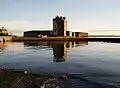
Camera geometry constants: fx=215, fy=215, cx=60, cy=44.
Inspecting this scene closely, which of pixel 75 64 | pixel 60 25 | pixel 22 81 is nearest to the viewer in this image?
pixel 22 81

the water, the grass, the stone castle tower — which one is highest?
the stone castle tower

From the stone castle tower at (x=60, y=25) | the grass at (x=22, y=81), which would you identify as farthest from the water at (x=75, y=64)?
the stone castle tower at (x=60, y=25)

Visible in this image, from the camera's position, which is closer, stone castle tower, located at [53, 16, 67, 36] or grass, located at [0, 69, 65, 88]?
grass, located at [0, 69, 65, 88]

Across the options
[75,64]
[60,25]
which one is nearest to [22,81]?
[75,64]

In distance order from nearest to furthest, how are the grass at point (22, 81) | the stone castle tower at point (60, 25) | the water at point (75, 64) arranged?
1. the grass at point (22, 81)
2. the water at point (75, 64)
3. the stone castle tower at point (60, 25)

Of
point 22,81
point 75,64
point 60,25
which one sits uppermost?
point 60,25

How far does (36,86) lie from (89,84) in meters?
3.57

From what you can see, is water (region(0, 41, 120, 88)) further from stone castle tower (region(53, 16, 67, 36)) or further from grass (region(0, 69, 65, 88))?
stone castle tower (region(53, 16, 67, 36))

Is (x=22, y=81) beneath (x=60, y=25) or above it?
beneath

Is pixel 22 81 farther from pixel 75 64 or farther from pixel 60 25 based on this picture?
pixel 60 25

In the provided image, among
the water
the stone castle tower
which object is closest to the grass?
the water

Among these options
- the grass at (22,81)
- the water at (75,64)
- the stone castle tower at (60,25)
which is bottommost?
the water at (75,64)

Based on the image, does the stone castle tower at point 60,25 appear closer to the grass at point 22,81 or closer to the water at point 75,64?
the water at point 75,64

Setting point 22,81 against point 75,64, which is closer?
point 22,81
